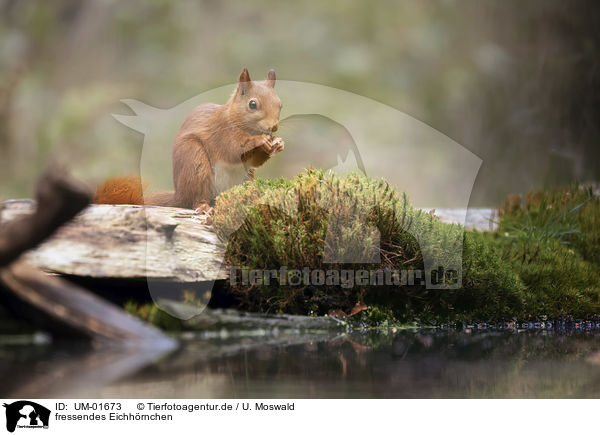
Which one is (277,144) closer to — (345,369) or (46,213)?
(46,213)

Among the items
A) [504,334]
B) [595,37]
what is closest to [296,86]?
[504,334]

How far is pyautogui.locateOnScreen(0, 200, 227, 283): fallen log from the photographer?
11.3 feet

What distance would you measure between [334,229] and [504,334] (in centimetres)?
116

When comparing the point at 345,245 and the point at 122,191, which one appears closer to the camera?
the point at 345,245

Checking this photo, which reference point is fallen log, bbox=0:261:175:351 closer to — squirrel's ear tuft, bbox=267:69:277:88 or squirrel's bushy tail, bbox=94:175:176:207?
squirrel's bushy tail, bbox=94:175:176:207

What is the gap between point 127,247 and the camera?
143 inches

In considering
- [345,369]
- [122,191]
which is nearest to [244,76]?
[122,191]

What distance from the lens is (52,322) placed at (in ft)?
9.43

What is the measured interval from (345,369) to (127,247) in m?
1.56

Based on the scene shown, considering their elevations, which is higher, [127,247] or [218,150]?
[218,150]
